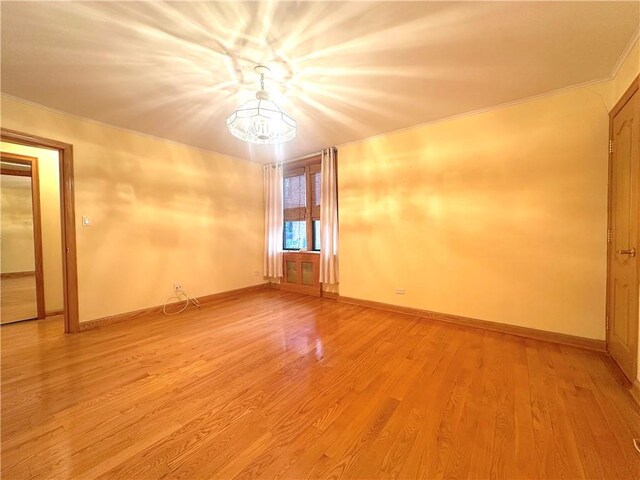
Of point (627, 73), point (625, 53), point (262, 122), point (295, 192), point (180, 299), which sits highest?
point (625, 53)

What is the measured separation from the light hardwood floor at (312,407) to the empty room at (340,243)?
17mm

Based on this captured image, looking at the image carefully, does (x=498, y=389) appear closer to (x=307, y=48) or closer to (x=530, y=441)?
(x=530, y=441)

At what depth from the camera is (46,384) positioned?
1910 mm

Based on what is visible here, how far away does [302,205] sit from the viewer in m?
4.81

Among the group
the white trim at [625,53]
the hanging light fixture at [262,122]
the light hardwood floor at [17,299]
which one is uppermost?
the white trim at [625,53]

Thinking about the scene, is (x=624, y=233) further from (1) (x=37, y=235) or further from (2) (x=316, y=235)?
(1) (x=37, y=235)

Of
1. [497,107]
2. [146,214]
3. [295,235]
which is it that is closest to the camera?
[497,107]

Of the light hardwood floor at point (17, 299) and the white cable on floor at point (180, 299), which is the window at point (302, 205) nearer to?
the white cable on floor at point (180, 299)

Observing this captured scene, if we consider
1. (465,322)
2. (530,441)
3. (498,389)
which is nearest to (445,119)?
(465,322)

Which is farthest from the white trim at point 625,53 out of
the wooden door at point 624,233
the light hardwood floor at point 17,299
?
the light hardwood floor at point 17,299

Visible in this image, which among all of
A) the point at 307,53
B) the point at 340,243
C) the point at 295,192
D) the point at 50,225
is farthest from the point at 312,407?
the point at 50,225

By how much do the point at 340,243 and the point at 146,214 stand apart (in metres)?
2.99

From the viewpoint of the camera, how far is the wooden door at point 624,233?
1.82m

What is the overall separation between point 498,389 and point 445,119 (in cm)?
301
